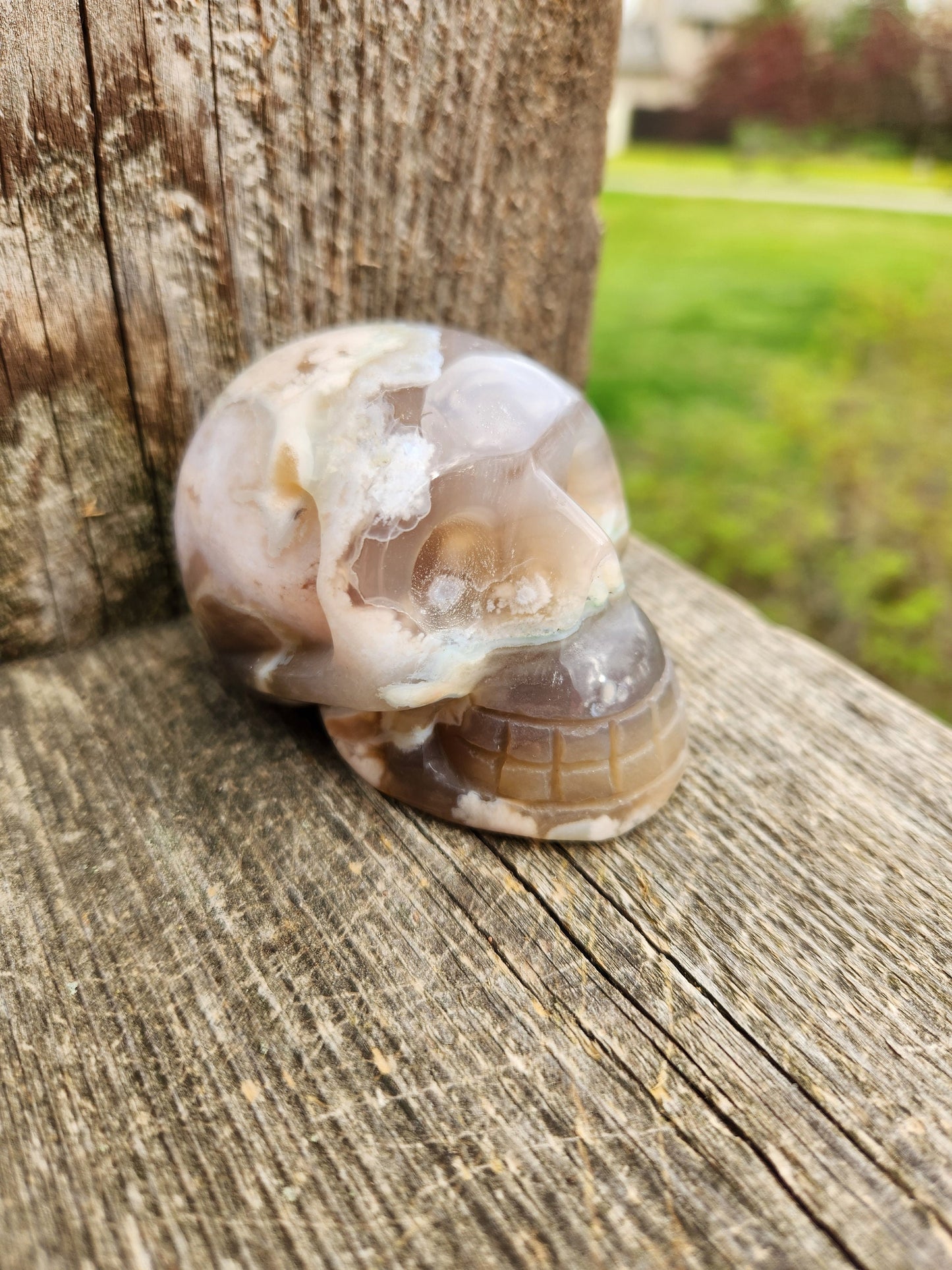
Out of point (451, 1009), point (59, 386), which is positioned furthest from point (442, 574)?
point (59, 386)

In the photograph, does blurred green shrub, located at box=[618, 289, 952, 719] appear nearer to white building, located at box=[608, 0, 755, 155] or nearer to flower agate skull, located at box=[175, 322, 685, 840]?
flower agate skull, located at box=[175, 322, 685, 840]

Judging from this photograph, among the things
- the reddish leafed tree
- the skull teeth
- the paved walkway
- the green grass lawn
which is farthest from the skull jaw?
the reddish leafed tree

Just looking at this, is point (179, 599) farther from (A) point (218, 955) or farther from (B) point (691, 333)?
(B) point (691, 333)

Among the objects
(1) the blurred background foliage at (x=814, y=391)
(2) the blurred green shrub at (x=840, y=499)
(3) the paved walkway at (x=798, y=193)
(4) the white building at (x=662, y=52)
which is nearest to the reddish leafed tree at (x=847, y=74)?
(1) the blurred background foliage at (x=814, y=391)

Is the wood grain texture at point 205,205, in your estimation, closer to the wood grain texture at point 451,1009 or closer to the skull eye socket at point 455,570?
the wood grain texture at point 451,1009

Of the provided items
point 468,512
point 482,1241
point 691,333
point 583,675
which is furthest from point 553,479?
point 691,333

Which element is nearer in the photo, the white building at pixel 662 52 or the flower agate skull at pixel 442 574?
the flower agate skull at pixel 442 574

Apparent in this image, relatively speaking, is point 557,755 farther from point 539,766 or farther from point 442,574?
point 442,574
